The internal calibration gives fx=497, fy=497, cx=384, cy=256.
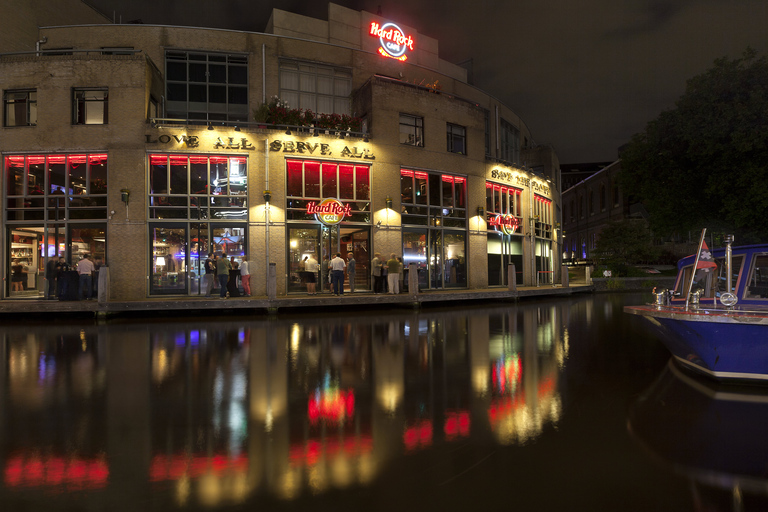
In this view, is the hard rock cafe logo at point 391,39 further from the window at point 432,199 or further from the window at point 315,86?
the window at point 432,199

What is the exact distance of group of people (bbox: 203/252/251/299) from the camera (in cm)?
1908

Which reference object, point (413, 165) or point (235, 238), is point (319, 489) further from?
point (413, 165)

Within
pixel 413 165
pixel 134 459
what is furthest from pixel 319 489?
pixel 413 165

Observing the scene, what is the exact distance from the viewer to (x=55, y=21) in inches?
962

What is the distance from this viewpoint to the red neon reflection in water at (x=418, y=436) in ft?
14.4

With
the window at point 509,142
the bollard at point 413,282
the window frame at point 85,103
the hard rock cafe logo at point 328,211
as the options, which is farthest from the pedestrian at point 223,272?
the window at point 509,142

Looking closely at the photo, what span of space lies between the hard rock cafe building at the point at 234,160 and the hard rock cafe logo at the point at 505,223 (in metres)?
0.15

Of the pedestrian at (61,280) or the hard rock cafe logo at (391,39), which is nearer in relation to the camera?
the pedestrian at (61,280)

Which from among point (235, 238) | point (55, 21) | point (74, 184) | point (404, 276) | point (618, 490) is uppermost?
point (55, 21)

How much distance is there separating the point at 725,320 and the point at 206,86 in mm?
22658

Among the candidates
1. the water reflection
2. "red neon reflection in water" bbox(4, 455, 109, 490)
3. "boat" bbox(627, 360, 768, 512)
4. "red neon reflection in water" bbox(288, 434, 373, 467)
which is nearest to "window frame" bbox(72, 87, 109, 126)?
the water reflection

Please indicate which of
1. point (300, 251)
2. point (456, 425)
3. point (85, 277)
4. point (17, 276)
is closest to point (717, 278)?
point (456, 425)

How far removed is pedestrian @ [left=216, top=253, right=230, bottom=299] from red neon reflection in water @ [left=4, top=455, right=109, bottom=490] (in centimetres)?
1510

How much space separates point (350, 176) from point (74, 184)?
11.4 meters
